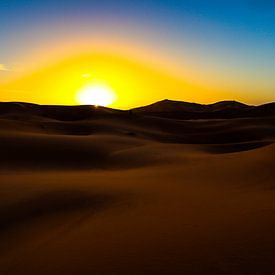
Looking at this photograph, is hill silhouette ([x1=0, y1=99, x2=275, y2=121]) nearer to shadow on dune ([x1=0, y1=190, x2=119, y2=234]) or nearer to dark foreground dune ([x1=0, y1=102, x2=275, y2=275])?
dark foreground dune ([x1=0, y1=102, x2=275, y2=275])

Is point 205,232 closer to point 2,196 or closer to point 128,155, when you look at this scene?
point 2,196

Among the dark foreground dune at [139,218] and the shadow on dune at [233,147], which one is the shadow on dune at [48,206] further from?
the shadow on dune at [233,147]

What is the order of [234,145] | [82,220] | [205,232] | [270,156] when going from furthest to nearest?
[234,145] → [270,156] → [82,220] → [205,232]

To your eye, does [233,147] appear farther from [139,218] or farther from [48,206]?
[139,218]

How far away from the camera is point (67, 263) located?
11.7 ft

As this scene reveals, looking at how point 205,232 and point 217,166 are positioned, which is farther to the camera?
point 217,166

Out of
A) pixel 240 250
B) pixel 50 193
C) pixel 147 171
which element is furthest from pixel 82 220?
pixel 147 171

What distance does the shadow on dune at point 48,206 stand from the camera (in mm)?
5826

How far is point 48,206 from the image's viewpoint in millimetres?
6355

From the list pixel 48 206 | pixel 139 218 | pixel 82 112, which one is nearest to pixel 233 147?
pixel 48 206

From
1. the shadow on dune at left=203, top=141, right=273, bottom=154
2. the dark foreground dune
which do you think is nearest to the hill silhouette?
the shadow on dune at left=203, top=141, right=273, bottom=154

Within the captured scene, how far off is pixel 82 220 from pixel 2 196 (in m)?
2.21

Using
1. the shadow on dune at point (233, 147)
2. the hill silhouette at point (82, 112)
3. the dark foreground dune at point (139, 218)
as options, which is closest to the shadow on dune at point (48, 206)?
the dark foreground dune at point (139, 218)

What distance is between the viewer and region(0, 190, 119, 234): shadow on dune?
583 centimetres
